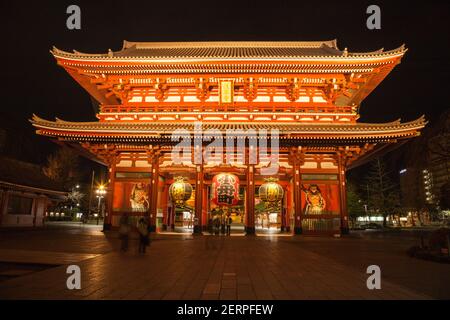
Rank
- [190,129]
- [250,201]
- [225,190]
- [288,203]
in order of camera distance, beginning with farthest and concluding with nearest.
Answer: [288,203] < [250,201] < [225,190] < [190,129]

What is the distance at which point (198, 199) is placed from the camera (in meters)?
19.3

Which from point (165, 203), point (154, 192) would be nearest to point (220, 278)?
point (154, 192)

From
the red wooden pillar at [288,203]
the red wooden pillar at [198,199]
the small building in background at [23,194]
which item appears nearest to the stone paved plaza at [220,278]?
the red wooden pillar at [198,199]

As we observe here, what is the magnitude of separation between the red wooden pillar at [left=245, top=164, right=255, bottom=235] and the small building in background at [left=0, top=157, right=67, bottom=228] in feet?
58.5

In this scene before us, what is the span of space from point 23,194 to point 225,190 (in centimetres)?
1816

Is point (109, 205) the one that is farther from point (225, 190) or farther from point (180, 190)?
point (225, 190)

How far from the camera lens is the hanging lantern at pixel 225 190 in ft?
61.0

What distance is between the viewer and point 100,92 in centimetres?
2383

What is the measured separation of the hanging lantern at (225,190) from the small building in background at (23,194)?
15.9 m

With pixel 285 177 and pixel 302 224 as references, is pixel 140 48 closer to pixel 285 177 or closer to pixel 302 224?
pixel 285 177

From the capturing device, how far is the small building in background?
2248 centimetres

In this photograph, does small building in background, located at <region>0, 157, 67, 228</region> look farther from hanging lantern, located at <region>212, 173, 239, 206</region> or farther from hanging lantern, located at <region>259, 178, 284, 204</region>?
hanging lantern, located at <region>259, 178, 284, 204</region>

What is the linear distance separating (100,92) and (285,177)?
53.9 ft

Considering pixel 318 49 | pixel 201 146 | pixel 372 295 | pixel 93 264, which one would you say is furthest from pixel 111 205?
pixel 318 49
